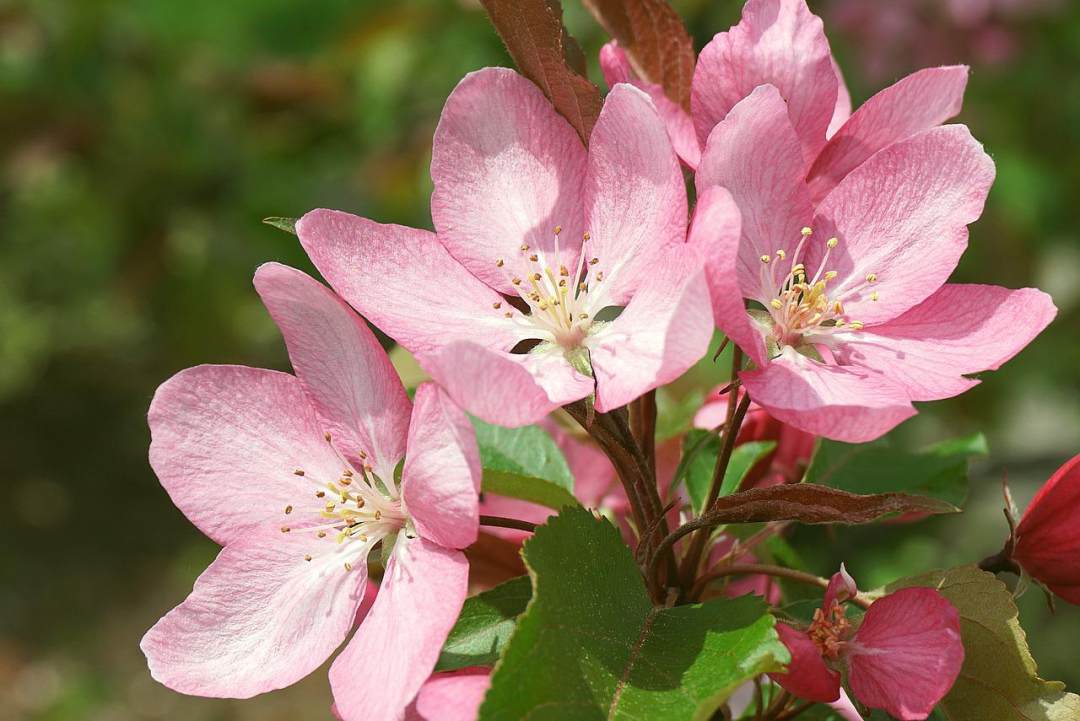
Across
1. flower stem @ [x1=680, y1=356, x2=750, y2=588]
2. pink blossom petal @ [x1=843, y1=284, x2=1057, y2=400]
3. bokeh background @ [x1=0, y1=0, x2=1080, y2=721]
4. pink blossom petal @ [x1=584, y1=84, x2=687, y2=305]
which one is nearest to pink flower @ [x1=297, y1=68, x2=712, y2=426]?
pink blossom petal @ [x1=584, y1=84, x2=687, y2=305]

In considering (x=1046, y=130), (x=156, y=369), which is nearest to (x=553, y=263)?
(x=1046, y=130)

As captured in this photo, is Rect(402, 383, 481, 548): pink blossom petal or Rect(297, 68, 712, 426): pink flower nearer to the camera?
Rect(402, 383, 481, 548): pink blossom petal

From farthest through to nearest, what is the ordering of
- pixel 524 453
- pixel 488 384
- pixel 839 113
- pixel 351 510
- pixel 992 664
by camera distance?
pixel 524 453, pixel 839 113, pixel 351 510, pixel 992 664, pixel 488 384

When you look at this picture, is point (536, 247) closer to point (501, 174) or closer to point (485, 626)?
point (501, 174)

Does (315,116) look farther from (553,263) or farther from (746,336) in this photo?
(746,336)

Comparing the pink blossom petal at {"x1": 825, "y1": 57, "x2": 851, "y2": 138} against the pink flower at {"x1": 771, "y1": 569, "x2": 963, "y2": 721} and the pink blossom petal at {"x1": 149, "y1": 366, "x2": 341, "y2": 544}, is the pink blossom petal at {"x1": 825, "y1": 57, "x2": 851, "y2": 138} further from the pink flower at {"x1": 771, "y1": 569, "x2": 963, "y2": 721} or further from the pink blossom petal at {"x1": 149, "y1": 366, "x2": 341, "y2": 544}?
the pink blossom petal at {"x1": 149, "y1": 366, "x2": 341, "y2": 544}

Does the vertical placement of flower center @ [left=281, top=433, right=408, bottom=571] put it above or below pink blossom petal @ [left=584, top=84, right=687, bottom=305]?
below

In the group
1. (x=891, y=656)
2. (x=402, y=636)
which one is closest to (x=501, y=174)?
(x=402, y=636)
